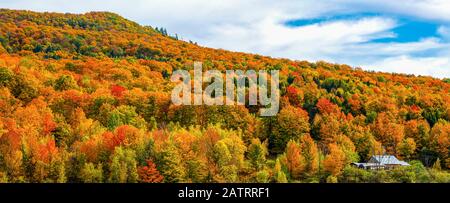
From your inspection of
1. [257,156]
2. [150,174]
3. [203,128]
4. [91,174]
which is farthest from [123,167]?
[203,128]

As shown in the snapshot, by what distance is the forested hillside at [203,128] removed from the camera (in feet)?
163

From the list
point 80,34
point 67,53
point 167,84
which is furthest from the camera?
point 80,34

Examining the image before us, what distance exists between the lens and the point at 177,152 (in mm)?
50375

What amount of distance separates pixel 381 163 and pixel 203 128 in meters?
A: 21.1

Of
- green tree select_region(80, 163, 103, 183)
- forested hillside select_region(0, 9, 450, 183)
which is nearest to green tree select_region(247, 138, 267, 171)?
forested hillside select_region(0, 9, 450, 183)

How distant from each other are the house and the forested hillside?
155 centimetres

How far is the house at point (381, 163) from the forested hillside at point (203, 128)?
61.1 inches

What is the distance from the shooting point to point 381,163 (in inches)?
2480

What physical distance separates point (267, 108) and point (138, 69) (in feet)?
96.4

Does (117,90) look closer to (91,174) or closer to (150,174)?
(91,174)

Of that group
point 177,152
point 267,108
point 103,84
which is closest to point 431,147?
point 267,108

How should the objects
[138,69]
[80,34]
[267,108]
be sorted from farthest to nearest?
1. [80,34]
2. [138,69]
3. [267,108]

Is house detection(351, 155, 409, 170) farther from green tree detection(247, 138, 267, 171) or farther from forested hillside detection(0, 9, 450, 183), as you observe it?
green tree detection(247, 138, 267, 171)
